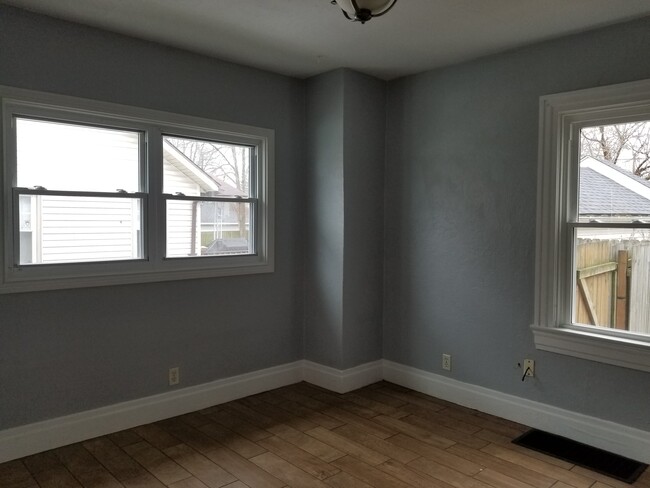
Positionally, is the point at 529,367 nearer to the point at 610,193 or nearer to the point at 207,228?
the point at 610,193

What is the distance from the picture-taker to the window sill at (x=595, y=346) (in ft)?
9.14

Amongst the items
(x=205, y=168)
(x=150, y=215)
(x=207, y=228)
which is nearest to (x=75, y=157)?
(x=150, y=215)

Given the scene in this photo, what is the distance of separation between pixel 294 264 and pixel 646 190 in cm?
246

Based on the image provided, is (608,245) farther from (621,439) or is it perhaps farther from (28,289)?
(28,289)

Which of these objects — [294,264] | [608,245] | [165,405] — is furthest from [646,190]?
[165,405]

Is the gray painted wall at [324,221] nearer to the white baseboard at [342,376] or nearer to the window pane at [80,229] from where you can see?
the white baseboard at [342,376]

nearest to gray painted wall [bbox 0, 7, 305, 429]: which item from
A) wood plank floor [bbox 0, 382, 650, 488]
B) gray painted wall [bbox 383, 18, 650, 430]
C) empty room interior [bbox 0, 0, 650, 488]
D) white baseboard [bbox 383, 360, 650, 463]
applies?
empty room interior [bbox 0, 0, 650, 488]

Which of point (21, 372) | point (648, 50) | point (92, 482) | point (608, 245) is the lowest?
point (92, 482)

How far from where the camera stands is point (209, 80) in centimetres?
352

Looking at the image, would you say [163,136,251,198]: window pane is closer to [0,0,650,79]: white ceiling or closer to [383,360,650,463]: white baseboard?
[0,0,650,79]: white ceiling

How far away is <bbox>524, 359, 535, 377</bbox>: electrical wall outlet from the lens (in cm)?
325

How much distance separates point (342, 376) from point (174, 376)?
124 centimetres

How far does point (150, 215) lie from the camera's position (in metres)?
3.26

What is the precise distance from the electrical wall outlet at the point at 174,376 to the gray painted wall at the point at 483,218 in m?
1.65
